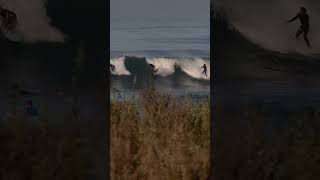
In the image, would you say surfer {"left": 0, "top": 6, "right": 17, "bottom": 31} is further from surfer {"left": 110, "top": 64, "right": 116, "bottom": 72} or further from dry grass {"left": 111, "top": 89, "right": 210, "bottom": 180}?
dry grass {"left": 111, "top": 89, "right": 210, "bottom": 180}

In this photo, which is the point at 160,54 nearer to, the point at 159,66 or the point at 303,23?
the point at 159,66

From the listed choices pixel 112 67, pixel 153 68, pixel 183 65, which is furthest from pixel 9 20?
pixel 183 65

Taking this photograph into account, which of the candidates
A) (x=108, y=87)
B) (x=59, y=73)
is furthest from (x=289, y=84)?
(x=59, y=73)

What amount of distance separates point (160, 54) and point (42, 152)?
→ 4.65 feet

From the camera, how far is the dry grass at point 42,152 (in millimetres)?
6402

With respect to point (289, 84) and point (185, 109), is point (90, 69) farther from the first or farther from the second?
point (289, 84)

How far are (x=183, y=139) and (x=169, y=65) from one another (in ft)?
2.24

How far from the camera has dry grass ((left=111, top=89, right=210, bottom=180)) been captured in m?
6.32

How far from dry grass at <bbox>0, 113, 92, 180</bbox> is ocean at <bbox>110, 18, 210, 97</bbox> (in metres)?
0.64

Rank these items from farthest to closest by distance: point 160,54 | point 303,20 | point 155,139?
1. point 155,139
2. point 160,54
3. point 303,20

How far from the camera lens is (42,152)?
21.1 ft

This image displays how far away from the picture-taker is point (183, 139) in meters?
6.32

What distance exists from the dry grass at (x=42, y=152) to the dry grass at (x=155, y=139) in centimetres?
34

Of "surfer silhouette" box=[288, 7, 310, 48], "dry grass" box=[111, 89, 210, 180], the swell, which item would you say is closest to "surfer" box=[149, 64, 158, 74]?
the swell
